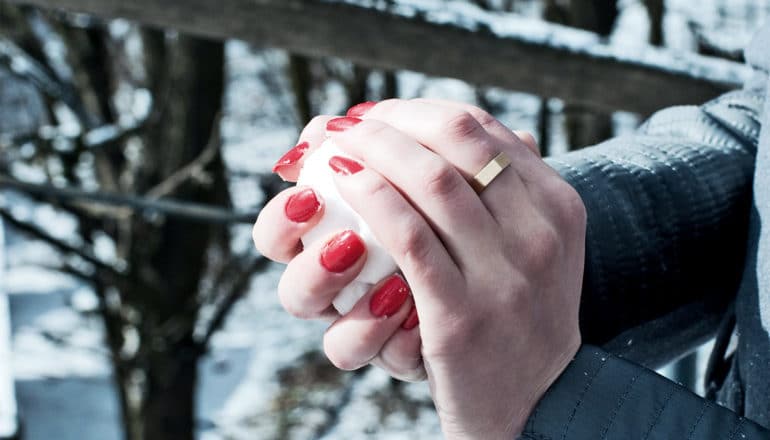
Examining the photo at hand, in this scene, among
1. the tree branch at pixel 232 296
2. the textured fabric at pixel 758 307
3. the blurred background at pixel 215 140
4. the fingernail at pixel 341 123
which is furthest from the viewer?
the tree branch at pixel 232 296

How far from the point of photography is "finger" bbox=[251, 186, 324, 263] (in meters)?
0.66

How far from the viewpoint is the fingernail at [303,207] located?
25.8 inches

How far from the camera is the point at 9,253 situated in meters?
8.30

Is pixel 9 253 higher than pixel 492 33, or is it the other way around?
pixel 492 33

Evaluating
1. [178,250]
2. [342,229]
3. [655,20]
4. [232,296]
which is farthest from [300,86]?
[342,229]

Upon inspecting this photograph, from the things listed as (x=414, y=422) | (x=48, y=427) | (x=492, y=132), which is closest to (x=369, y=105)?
(x=492, y=132)

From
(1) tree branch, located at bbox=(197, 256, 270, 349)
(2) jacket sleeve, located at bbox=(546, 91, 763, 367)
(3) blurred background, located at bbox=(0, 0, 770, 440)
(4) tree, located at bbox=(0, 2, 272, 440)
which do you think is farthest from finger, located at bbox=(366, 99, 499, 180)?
(1) tree branch, located at bbox=(197, 256, 270, 349)

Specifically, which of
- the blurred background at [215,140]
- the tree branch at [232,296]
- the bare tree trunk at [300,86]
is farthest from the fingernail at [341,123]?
the bare tree trunk at [300,86]

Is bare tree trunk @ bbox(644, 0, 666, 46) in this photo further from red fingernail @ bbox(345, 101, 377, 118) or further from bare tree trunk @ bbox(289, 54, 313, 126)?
red fingernail @ bbox(345, 101, 377, 118)

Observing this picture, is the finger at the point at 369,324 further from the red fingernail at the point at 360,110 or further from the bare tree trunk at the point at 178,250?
the bare tree trunk at the point at 178,250

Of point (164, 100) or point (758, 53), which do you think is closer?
point (758, 53)

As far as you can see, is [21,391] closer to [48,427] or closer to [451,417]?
[48,427]

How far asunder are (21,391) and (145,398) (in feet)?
10.8

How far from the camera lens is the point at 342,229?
65cm
